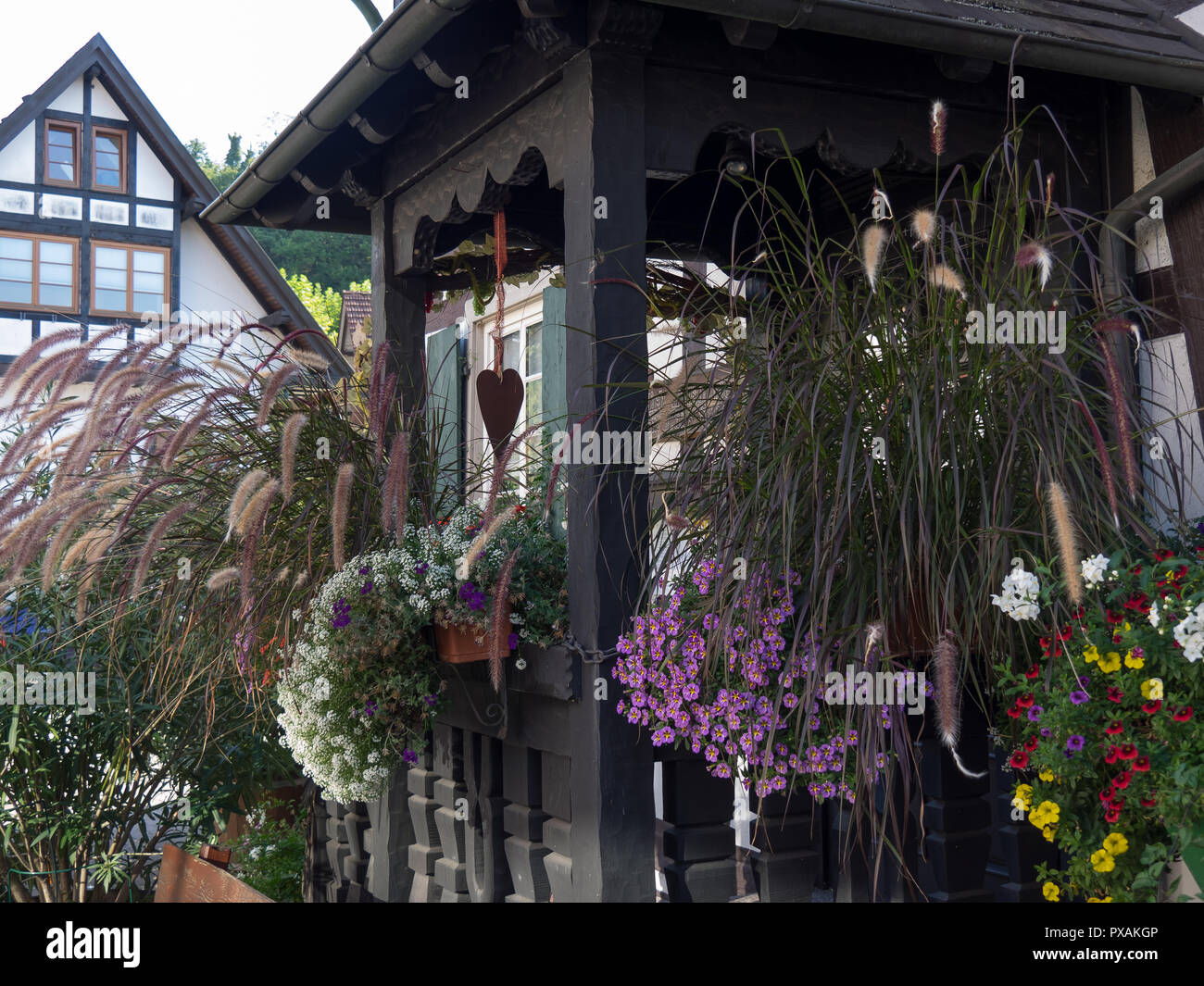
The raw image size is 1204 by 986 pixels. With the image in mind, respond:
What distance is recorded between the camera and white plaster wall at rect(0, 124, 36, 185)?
14.9 m

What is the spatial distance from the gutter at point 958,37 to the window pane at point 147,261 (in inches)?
578

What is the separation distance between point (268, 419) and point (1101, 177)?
8.39ft

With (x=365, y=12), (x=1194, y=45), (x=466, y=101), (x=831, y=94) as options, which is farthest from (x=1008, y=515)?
(x=365, y=12)

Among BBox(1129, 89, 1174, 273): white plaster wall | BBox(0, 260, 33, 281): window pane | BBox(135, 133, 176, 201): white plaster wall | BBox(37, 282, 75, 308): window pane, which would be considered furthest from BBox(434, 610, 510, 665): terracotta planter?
BBox(135, 133, 176, 201): white plaster wall

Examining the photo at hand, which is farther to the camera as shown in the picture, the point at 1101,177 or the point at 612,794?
the point at 1101,177

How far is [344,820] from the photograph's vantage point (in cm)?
429

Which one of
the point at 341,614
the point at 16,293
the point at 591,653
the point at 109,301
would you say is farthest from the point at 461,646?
the point at 109,301

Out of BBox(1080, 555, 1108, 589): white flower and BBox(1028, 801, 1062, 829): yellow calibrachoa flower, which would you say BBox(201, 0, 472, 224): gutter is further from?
BBox(1028, 801, 1062, 829): yellow calibrachoa flower

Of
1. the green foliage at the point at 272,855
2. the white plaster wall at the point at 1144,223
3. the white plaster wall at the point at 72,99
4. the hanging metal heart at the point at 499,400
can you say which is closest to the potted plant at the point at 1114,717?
the white plaster wall at the point at 1144,223

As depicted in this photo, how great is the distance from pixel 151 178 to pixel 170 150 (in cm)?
51

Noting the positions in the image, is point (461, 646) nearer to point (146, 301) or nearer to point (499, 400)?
point (499, 400)

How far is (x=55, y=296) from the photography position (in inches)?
584
